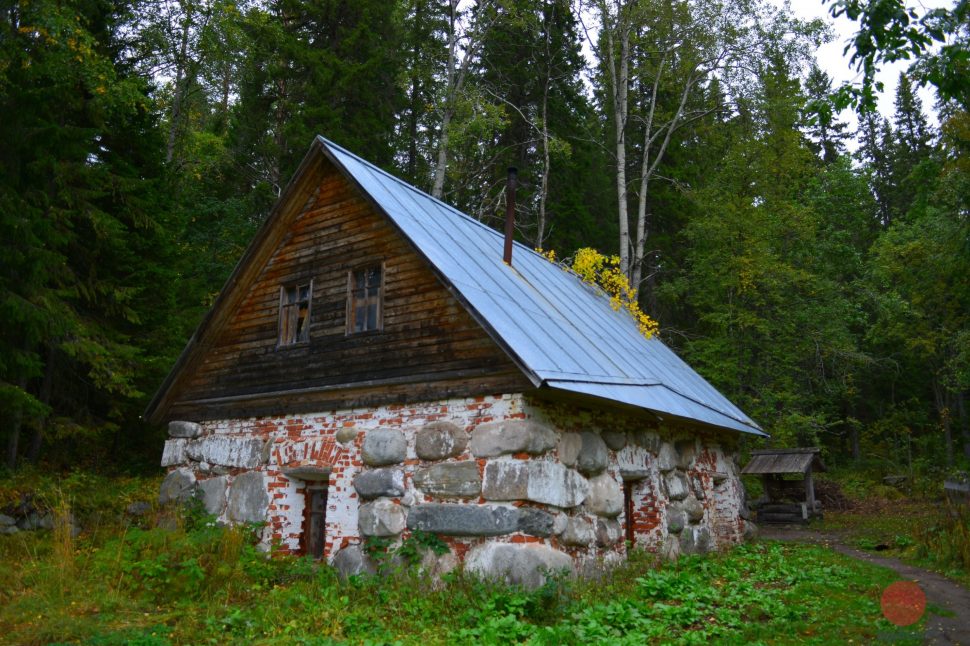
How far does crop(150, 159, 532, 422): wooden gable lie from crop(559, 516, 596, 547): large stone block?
68.3 inches

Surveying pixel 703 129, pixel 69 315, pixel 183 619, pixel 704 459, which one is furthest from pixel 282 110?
pixel 183 619

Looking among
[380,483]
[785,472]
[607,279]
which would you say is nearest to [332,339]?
[380,483]

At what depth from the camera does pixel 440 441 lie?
911 centimetres

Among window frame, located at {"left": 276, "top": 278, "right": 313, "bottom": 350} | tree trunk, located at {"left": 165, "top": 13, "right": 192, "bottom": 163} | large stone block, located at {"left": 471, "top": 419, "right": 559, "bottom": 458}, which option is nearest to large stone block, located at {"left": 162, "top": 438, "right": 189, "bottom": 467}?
window frame, located at {"left": 276, "top": 278, "right": 313, "bottom": 350}

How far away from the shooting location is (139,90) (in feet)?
50.0

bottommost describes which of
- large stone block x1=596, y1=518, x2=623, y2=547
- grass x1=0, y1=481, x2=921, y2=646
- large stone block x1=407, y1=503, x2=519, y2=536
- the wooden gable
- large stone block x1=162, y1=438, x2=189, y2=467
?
grass x1=0, y1=481, x2=921, y2=646

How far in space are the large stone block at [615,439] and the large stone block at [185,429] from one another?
6280 mm

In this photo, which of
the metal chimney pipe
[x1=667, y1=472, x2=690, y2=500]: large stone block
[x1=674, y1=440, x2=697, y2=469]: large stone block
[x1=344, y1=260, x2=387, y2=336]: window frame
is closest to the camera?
[x1=344, y1=260, x2=387, y2=336]: window frame

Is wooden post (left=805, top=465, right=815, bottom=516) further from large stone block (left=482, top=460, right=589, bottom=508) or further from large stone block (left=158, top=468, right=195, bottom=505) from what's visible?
large stone block (left=158, top=468, right=195, bottom=505)

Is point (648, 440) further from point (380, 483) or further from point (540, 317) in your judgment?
point (380, 483)

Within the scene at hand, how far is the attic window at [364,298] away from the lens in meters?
10.4

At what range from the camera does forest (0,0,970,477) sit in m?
13.8

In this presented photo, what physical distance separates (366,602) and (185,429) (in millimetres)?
5282
